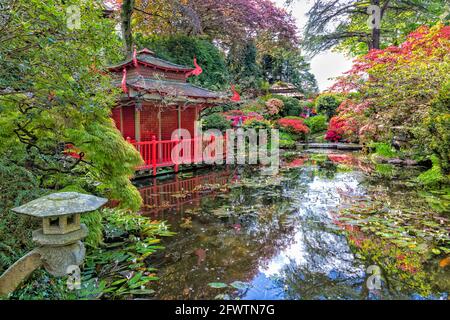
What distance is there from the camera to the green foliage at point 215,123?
493 inches

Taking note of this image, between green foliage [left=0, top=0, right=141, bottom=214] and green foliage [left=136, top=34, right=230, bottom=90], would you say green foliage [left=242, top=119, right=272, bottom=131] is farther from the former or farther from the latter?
green foliage [left=0, top=0, right=141, bottom=214]

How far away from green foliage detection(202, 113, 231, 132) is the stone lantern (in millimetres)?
10241

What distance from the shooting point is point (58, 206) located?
2.27 meters

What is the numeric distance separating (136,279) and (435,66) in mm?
8321

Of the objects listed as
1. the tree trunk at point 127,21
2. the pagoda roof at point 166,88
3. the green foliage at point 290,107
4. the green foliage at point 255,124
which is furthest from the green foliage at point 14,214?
the green foliage at point 290,107

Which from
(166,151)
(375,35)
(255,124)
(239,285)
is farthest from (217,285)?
(375,35)

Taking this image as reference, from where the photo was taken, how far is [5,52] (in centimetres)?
240

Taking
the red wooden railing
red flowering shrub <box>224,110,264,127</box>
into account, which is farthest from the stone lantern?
red flowering shrub <box>224,110,264,127</box>

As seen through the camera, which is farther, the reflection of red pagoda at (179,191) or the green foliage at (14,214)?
the reflection of red pagoda at (179,191)

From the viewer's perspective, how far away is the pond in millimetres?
2953

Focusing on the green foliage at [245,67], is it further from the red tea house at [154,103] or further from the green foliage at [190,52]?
the red tea house at [154,103]

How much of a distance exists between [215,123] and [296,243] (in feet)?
29.4

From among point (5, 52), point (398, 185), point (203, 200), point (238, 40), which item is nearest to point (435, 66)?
point (398, 185)

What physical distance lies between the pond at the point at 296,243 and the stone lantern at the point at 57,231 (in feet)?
3.11
